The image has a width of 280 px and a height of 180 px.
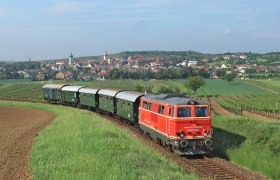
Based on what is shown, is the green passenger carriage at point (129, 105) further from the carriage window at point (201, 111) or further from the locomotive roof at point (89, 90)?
Answer: the locomotive roof at point (89, 90)

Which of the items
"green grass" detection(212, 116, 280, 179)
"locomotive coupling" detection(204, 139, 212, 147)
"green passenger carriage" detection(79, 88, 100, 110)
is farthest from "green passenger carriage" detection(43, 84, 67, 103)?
"locomotive coupling" detection(204, 139, 212, 147)

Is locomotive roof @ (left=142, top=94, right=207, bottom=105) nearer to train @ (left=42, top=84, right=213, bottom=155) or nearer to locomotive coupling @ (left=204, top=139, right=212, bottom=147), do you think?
train @ (left=42, top=84, right=213, bottom=155)

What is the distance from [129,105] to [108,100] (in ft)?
32.7

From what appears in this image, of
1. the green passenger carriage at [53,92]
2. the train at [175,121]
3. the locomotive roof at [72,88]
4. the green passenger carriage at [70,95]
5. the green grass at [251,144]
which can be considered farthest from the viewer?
the green passenger carriage at [53,92]

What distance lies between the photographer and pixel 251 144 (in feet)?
79.8

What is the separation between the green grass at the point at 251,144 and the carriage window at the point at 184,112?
12.2ft

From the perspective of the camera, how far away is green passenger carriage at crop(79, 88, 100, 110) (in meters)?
51.9

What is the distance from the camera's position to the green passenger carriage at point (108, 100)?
141ft

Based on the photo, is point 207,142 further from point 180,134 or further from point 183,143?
point 180,134

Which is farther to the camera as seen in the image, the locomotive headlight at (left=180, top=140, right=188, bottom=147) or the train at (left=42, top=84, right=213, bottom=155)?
the train at (left=42, top=84, right=213, bottom=155)

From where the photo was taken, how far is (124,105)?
37844 mm

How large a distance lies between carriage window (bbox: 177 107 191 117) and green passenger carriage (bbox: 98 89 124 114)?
65.2 feet

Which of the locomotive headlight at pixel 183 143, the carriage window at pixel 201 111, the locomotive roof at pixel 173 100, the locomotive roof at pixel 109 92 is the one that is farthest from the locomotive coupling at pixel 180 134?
the locomotive roof at pixel 109 92

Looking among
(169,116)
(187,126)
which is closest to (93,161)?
(169,116)
